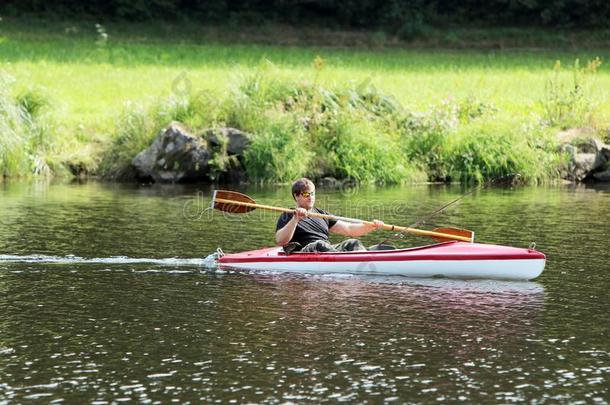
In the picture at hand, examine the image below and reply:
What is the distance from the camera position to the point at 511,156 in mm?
23641

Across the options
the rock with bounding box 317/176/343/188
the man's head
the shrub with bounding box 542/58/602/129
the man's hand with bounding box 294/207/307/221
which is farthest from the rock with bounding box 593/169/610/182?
the man's hand with bounding box 294/207/307/221

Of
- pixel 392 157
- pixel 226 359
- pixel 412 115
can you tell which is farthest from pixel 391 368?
pixel 412 115

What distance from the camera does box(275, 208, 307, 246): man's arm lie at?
12.9 m

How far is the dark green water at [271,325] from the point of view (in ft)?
27.8

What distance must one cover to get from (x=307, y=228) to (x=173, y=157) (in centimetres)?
1055

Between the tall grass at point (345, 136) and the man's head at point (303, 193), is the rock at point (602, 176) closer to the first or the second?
the tall grass at point (345, 136)

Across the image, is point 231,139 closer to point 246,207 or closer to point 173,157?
point 173,157

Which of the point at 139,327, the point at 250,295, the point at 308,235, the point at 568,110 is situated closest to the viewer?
the point at 139,327

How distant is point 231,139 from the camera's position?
23.6 metres

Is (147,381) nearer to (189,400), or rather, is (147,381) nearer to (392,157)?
(189,400)

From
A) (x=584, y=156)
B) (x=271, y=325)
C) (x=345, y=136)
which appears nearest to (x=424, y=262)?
(x=271, y=325)

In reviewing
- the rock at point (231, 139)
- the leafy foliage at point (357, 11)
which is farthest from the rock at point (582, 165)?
the leafy foliage at point (357, 11)

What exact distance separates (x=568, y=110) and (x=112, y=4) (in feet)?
73.0

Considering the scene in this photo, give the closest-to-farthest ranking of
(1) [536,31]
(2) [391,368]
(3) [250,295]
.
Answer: (2) [391,368], (3) [250,295], (1) [536,31]
